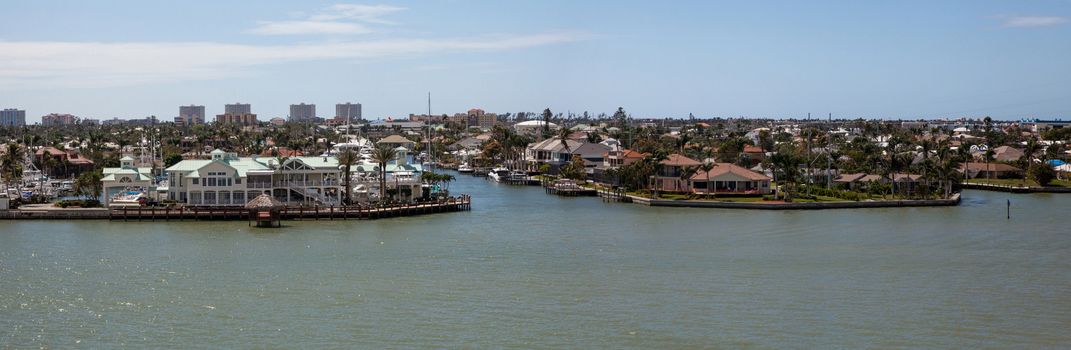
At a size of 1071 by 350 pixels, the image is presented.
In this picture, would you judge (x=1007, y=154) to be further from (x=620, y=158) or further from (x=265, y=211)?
(x=265, y=211)

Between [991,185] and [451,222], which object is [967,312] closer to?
[451,222]

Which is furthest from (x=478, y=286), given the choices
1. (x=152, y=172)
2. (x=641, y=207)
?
(x=152, y=172)

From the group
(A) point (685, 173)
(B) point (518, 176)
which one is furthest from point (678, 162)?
(B) point (518, 176)

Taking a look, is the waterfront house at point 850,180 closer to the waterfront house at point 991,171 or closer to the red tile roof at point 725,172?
the red tile roof at point 725,172

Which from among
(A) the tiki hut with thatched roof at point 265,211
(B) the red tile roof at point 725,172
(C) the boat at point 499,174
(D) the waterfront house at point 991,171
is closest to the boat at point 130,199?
(A) the tiki hut with thatched roof at point 265,211

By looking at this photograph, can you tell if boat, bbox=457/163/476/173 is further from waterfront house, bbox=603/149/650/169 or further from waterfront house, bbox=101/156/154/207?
waterfront house, bbox=101/156/154/207

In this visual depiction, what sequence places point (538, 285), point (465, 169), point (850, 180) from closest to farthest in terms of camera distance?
point (538, 285) < point (850, 180) < point (465, 169)
